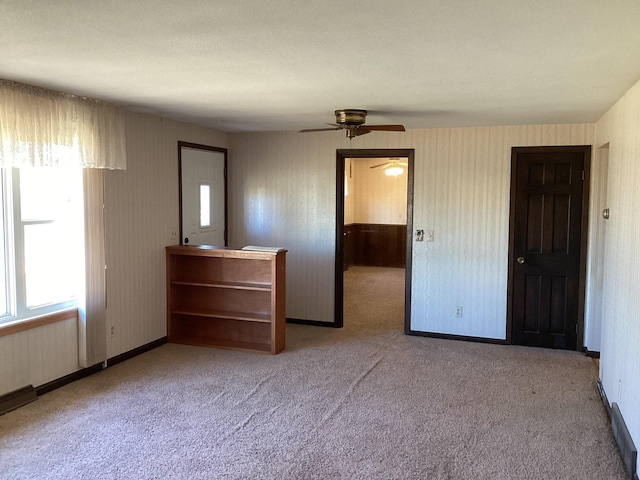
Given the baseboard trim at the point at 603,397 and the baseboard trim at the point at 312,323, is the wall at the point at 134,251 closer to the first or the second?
the baseboard trim at the point at 312,323

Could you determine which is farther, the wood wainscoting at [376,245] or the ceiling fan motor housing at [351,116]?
the wood wainscoting at [376,245]

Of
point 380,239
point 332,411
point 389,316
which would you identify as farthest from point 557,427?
point 380,239

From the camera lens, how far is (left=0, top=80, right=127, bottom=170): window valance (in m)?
3.48

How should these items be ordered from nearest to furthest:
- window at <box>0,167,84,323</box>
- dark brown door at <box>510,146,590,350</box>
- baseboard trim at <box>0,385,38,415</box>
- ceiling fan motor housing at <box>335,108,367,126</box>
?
baseboard trim at <box>0,385,38,415</box>
window at <box>0,167,84,323</box>
ceiling fan motor housing at <box>335,108,367,126</box>
dark brown door at <box>510,146,590,350</box>

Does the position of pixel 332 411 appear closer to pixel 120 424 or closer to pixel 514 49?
pixel 120 424

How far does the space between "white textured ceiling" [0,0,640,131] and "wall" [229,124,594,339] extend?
3.63 feet

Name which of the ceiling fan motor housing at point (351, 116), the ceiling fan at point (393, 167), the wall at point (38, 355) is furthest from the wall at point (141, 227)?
the ceiling fan at point (393, 167)

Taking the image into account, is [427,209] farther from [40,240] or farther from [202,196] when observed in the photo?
[40,240]

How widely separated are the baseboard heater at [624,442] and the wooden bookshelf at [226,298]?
286cm

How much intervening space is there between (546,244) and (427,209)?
4.12 ft

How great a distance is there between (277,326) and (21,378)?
217 cm

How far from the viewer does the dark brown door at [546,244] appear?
517cm

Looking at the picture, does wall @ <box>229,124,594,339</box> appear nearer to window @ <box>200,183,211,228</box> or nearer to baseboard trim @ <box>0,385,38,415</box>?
window @ <box>200,183,211,228</box>

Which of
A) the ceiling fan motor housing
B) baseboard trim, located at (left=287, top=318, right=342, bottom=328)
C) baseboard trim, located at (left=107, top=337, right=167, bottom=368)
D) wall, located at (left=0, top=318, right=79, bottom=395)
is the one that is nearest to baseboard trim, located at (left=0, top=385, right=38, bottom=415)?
wall, located at (left=0, top=318, right=79, bottom=395)
